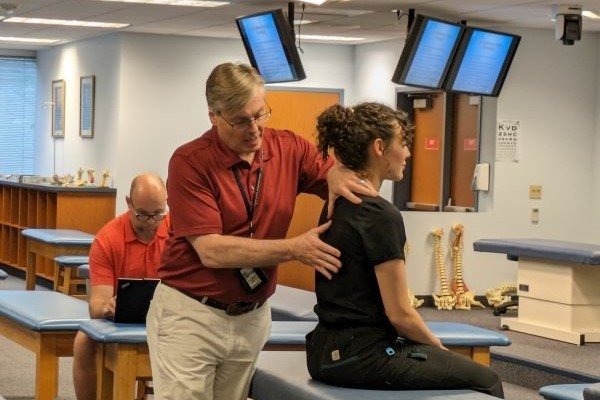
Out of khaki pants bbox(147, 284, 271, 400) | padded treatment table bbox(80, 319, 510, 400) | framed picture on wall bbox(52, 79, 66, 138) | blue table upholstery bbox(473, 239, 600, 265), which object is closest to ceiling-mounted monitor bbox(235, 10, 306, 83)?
blue table upholstery bbox(473, 239, 600, 265)

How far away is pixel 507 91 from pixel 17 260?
17.6ft

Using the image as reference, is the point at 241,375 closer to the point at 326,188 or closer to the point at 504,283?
the point at 326,188

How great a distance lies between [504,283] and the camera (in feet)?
31.8

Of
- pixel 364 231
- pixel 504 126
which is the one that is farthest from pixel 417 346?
pixel 504 126

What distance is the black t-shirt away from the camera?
2932 millimetres

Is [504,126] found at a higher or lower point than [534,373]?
higher

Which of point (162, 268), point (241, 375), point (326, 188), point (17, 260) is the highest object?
point (326, 188)

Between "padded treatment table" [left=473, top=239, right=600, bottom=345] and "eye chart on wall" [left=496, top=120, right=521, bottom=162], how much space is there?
1835 mm

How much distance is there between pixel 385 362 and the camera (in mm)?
Answer: 3082

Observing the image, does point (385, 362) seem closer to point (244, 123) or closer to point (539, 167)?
point (244, 123)

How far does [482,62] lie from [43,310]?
4526mm

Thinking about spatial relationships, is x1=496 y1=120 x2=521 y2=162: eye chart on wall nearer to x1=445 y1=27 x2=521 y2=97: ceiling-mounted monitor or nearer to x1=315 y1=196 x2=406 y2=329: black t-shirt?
x1=445 y1=27 x2=521 y2=97: ceiling-mounted monitor

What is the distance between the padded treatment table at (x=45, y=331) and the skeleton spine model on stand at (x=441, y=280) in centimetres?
482

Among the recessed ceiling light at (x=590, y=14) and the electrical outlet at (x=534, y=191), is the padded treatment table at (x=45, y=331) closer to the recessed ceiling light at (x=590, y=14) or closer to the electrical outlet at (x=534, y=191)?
the recessed ceiling light at (x=590, y=14)
